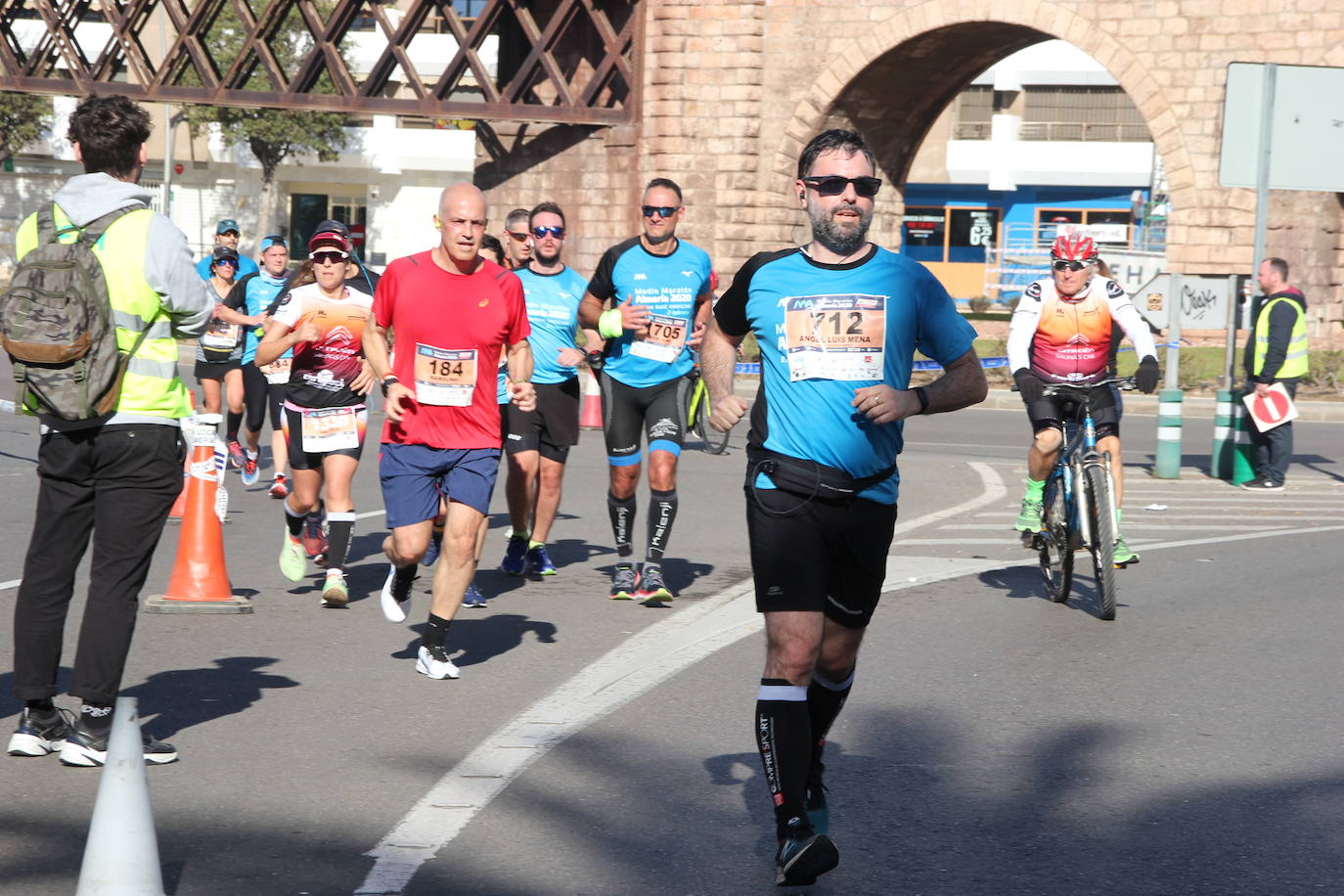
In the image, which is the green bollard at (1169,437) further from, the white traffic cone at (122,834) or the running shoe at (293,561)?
the white traffic cone at (122,834)

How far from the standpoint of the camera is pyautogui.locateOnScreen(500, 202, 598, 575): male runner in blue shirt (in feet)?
31.3

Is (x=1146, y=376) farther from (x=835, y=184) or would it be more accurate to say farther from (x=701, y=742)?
(x=835, y=184)

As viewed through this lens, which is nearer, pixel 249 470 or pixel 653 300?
pixel 653 300

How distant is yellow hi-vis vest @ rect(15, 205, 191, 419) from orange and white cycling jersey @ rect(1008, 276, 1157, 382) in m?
5.11

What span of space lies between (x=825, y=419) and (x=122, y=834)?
2020mm

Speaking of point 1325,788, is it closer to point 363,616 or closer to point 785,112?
point 363,616

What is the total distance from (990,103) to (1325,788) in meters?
54.4

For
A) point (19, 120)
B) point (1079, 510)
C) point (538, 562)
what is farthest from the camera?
point (19, 120)

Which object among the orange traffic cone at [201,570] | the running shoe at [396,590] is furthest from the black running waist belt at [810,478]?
the orange traffic cone at [201,570]

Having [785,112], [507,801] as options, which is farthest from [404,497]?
[785,112]

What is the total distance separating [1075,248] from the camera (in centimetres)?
941

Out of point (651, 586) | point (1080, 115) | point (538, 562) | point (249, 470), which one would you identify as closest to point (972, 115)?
point (1080, 115)

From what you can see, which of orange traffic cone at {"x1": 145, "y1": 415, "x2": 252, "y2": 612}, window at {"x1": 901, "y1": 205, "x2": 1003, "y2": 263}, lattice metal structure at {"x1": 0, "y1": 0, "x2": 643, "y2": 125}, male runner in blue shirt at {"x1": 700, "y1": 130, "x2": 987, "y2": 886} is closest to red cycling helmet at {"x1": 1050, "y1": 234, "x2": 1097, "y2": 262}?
orange traffic cone at {"x1": 145, "y1": 415, "x2": 252, "y2": 612}

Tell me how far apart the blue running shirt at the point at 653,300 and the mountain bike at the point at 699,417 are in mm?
6988
